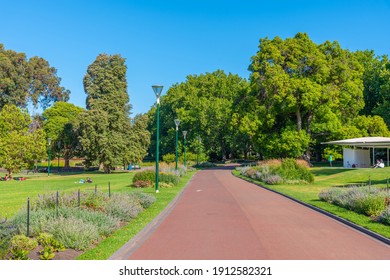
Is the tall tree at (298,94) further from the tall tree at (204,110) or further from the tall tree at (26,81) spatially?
the tall tree at (26,81)

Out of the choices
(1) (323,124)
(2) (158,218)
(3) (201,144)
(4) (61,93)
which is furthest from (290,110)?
(4) (61,93)

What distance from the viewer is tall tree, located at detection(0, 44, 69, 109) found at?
68750mm

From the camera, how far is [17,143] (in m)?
45.4

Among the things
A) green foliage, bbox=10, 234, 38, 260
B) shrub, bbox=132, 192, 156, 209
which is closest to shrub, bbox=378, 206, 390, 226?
shrub, bbox=132, 192, 156, 209

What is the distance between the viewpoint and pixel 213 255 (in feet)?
26.8

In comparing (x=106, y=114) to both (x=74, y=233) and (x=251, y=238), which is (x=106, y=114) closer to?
(x=251, y=238)

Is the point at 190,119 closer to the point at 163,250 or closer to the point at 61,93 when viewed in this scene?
the point at 61,93

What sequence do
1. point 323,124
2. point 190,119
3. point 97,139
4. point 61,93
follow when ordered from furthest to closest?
point 61,93
point 190,119
point 97,139
point 323,124

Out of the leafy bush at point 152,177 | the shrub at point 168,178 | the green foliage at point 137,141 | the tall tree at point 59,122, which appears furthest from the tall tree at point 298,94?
the tall tree at point 59,122

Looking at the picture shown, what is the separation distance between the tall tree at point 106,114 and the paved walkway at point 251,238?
39.6 metres

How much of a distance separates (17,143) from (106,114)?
1278cm

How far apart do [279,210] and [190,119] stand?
6040 centimetres

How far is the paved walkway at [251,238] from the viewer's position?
8273 mm

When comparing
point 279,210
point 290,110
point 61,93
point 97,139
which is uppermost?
point 61,93
